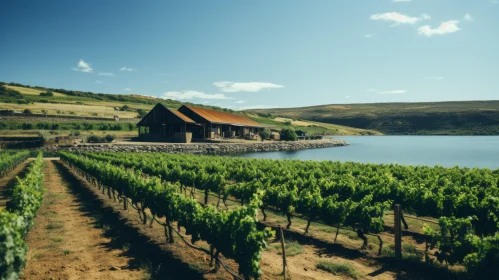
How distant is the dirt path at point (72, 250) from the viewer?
29.2 feet

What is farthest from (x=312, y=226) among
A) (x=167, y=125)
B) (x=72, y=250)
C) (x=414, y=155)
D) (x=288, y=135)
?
(x=288, y=135)

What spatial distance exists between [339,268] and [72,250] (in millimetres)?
8919

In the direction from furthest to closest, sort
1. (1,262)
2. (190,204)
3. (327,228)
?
(327,228) → (190,204) → (1,262)

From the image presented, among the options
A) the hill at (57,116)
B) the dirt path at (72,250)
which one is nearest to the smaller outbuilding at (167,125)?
the hill at (57,116)

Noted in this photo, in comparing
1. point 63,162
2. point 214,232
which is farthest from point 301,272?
point 63,162

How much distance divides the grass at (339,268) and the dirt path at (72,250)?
5.32 m

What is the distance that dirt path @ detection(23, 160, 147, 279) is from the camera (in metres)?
8.91

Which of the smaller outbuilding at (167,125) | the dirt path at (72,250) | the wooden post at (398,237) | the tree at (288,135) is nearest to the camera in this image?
the dirt path at (72,250)

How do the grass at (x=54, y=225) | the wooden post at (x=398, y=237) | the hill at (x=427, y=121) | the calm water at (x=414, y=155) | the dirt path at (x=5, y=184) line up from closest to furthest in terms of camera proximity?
the wooden post at (x=398, y=237), the grass at (x=54, y=225), the dirt path at (x=5, y=184), the calm water at (x=414, y=155), the hill at (x=427, y=121)

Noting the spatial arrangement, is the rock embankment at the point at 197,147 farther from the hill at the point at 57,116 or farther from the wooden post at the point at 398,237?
the wooden post at the point at 398,237

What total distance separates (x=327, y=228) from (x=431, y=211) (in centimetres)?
421

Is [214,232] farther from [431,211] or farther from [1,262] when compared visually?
[431,211]

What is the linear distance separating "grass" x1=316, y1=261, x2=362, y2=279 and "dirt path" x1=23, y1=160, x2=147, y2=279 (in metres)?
5.32

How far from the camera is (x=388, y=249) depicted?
10820 mm
